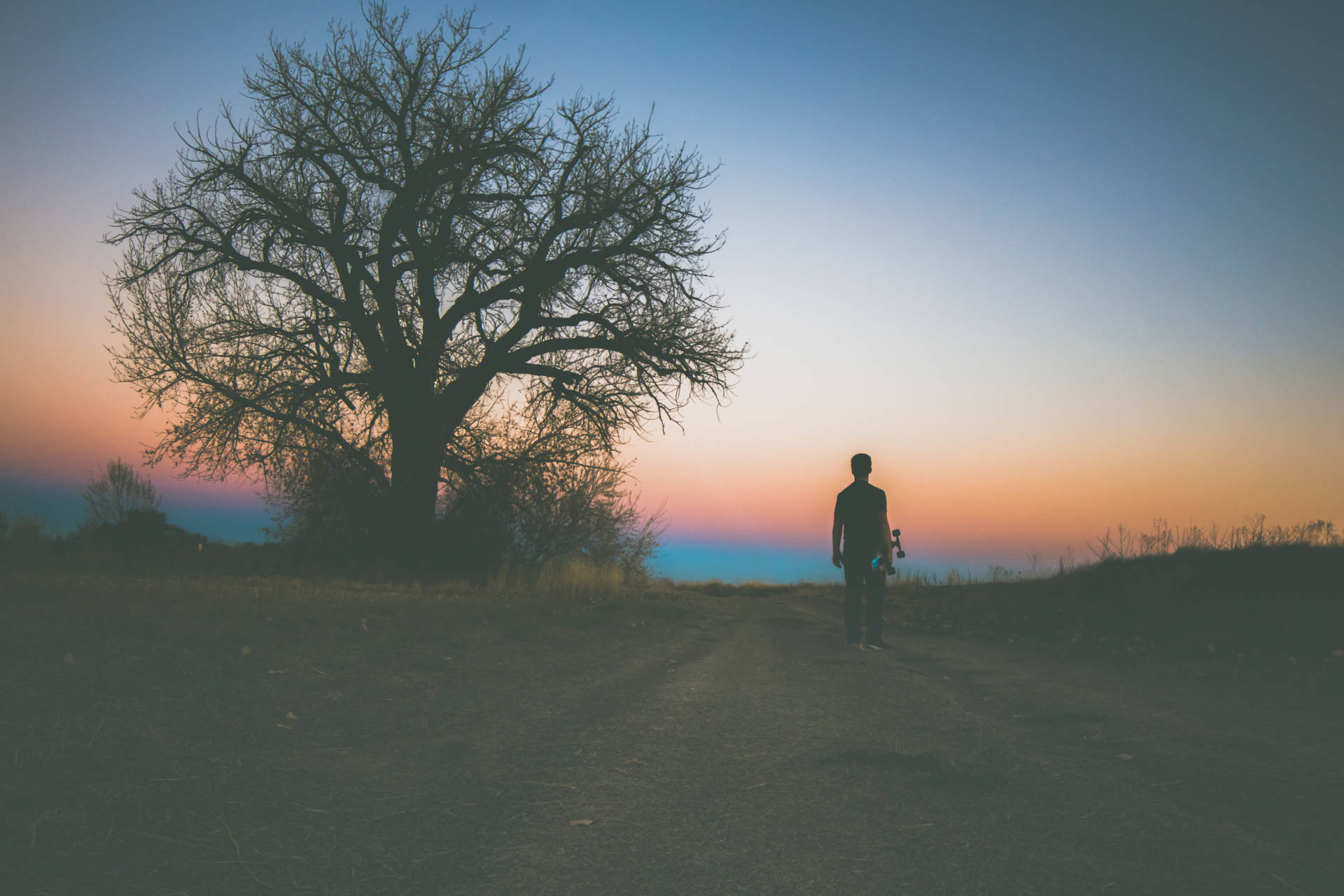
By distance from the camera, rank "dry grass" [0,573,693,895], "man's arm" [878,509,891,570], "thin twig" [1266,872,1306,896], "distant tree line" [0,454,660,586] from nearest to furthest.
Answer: "thin twig" [1266,872,1306,896]
"dry grass" [0,573,693,895]
"man's arm" [878,509,891,570]
"distant tree line" [0,454,660,586]

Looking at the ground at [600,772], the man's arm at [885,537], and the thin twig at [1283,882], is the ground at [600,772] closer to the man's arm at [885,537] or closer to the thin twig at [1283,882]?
the thin twig at [1283,882]

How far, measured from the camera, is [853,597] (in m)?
8.55

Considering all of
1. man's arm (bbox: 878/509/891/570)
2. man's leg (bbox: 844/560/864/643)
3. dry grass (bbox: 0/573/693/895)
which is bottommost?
dry grass (bbox: 0/573/693/895)

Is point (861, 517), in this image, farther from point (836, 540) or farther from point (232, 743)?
point (232, 743)

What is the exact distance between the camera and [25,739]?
3.15 m

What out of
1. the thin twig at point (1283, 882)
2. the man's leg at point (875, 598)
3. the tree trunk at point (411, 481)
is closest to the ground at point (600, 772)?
the thin twig at point (1283, 882)

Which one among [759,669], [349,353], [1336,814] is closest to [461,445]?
[349,353]

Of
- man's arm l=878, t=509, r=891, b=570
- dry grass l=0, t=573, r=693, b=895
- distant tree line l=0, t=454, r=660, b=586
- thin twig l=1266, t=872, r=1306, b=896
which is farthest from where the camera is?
→ distant tree line l=0, t=454, r=660, b=586

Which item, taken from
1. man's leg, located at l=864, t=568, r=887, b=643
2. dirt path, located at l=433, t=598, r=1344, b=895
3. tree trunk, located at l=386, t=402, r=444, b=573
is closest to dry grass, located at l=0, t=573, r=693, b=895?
dirt path, located at l=433, t=598, r=1344, b=895

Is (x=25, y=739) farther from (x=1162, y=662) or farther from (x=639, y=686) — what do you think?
(x=1162, y=662)

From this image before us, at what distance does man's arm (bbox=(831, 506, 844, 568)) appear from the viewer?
8.24m

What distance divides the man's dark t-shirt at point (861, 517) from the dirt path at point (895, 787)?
244 cm

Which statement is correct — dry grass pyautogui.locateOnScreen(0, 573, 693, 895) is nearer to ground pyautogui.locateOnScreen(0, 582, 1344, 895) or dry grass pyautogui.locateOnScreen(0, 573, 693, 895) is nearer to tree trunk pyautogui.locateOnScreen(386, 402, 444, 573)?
ground pyautogui.locateOnScreen(0, 582, 1344, 895)

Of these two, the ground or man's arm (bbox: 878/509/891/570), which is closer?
the ground
